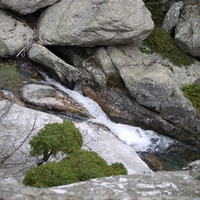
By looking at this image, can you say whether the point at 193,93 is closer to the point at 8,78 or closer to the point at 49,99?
the point at 49,99

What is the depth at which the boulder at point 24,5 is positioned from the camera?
1788cm

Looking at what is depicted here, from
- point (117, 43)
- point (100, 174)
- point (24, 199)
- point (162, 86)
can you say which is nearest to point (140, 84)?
point (162, 86)

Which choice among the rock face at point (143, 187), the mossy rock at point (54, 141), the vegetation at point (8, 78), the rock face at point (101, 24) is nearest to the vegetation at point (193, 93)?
the rock face at point (101, 24)

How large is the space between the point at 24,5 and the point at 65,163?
1237cm

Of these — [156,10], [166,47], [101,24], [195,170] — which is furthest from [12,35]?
[195,170]

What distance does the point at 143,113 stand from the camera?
54.9ft

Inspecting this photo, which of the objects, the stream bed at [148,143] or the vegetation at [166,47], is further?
the vegetation at [166,47]

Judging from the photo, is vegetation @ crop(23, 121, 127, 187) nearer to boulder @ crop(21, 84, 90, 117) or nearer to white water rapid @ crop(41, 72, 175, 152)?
boulder @ crop(21, 84, 90, 117)

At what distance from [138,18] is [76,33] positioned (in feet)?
9.87

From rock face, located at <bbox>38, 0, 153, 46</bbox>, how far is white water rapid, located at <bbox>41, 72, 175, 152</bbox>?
8.00 ft

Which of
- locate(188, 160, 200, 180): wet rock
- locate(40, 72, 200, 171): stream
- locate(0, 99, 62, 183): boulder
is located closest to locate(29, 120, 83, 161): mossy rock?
locate(0, 99, 62, 183): boulder

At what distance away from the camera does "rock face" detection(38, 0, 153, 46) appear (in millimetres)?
16781

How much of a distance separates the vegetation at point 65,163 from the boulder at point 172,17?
1213 cm

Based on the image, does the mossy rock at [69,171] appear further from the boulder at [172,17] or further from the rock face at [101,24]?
the boulder at [172,17]
